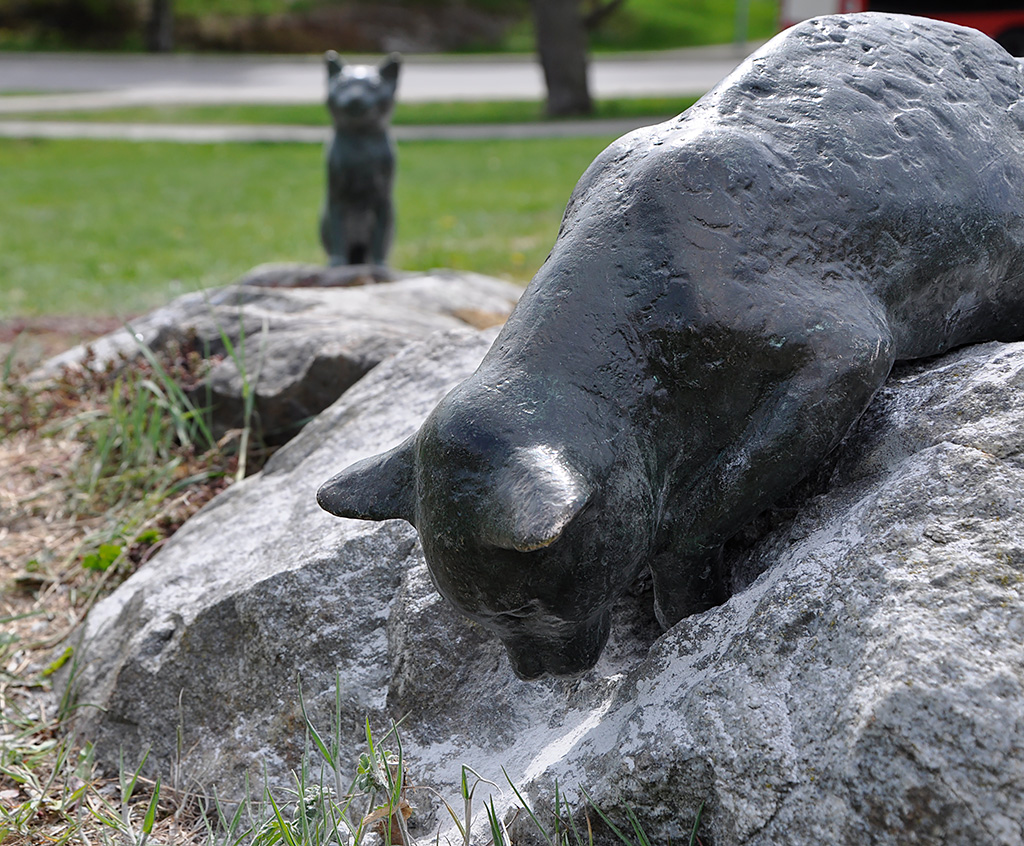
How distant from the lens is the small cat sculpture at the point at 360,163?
7.54m

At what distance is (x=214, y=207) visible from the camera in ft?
44.2

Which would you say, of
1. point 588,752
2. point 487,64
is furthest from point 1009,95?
point 487,64

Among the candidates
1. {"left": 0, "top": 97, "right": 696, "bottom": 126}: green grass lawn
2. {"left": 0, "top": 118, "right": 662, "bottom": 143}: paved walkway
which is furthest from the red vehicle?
{"left": 0, "top": 97, "right": 696, "bottom": 126}: green grass lawn

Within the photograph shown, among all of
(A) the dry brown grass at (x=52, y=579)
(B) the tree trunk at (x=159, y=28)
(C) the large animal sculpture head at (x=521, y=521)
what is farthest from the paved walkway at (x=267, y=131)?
(C) the large animal sculpture head at (x=521, y=521)

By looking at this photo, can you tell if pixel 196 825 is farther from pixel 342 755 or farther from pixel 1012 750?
pixel 1012 750

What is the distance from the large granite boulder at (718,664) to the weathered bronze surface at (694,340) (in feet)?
0.59

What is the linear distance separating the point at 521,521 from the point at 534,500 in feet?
0.14

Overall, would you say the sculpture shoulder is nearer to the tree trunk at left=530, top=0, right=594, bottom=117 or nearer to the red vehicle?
the red vehicle

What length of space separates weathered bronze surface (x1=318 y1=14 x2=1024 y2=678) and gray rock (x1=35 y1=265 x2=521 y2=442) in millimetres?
2319

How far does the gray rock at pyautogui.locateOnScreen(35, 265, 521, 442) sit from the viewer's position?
181 inches

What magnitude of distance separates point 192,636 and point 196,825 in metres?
0.53

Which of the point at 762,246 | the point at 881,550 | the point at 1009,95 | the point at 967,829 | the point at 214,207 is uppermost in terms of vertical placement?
the point at 1009,95

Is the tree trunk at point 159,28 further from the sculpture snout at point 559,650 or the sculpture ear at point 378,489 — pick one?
the sculpture snout at point 559,650

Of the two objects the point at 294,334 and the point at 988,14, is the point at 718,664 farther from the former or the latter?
the point at 988,14
